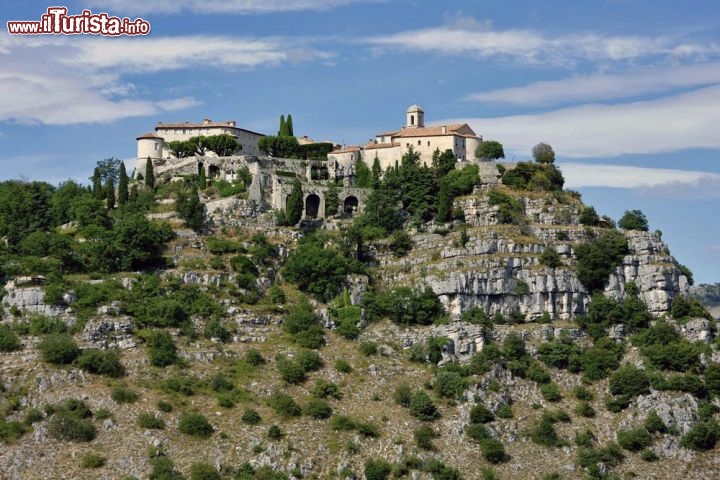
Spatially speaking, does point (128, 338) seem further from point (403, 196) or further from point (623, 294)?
point (623, 294)

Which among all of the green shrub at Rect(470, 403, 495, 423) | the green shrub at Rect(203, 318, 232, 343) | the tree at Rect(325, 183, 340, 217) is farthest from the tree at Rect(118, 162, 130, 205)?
the green shrub at Rect(470, 403, 495, 423)

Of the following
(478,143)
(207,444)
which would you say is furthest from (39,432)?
(478,143)

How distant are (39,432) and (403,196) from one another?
39.2 metres

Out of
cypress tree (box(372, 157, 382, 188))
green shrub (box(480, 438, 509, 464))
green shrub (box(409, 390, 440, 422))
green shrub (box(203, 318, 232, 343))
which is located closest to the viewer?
green shrub (box(480, 438, 509, 464))

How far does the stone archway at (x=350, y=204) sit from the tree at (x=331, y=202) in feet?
4.43

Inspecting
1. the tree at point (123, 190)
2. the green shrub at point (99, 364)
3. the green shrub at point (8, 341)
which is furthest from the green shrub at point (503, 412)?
the tree at point (123, 190)

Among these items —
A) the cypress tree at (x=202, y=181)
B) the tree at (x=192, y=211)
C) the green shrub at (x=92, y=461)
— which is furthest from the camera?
the cypress tree at (x=202, y=181)

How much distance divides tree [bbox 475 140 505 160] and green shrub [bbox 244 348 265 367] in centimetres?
3525

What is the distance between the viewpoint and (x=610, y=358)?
3674 inches

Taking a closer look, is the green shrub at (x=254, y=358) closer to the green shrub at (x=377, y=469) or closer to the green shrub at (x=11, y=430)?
the green shrub at (x=377, y=469)

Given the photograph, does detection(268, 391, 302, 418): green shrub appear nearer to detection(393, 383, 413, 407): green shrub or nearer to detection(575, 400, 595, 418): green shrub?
detection(393, 383, 413, 407): green shrub

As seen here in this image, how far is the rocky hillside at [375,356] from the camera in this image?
3241 inches

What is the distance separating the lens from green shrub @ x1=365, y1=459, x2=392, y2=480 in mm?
80875

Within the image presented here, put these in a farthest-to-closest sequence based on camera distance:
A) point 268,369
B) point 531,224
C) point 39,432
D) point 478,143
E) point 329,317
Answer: point 478,143
point 531,224
point 329,317
point 268,369
point 39,432
